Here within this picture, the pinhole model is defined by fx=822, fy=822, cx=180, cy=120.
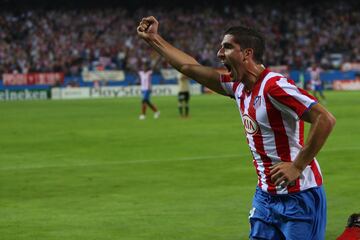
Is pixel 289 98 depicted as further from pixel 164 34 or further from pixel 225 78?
pixel 164 34

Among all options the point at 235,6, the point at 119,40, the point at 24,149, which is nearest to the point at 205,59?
the point at 119,40

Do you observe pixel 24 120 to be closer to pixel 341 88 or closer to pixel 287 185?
pixel 287 185

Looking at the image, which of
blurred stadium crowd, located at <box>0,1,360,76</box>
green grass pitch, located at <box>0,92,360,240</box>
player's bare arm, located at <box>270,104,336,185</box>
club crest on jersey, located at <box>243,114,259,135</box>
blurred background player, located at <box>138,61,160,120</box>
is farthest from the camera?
blurred stadium crowd, located at <box>0,1,360,76</box>

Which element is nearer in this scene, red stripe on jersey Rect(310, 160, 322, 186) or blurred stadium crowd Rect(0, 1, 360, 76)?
→ red stripe on jersey Rect(310, 160, 322, 186)

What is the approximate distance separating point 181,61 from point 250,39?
950 mm

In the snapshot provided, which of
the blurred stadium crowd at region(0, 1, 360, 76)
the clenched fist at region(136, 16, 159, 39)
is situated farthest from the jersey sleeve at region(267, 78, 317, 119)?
the blurred stadium crowd at region(0, 1, 360, 76)

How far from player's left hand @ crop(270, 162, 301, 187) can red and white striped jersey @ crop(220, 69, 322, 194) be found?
188 millimetres

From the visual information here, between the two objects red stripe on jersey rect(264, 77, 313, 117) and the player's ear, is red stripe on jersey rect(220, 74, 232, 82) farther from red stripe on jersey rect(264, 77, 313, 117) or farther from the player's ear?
red stripe on jersey rect(264, 77, 313, 117)

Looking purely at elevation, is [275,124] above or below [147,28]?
below

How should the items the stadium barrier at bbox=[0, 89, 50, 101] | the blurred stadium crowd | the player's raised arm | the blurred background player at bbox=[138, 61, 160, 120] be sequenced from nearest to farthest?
the player's raised arm < the blurred background player at bbox=[138, 61, 160, 120] < the stadium barrier at bbox=[0, 89, 50, 101] < the blurred stadium crowd

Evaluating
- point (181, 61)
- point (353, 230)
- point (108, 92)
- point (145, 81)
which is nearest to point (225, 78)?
point (181, 61)

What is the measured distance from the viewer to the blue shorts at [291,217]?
5527mm

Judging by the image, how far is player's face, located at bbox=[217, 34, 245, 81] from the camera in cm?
552

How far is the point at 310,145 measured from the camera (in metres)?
5.30
